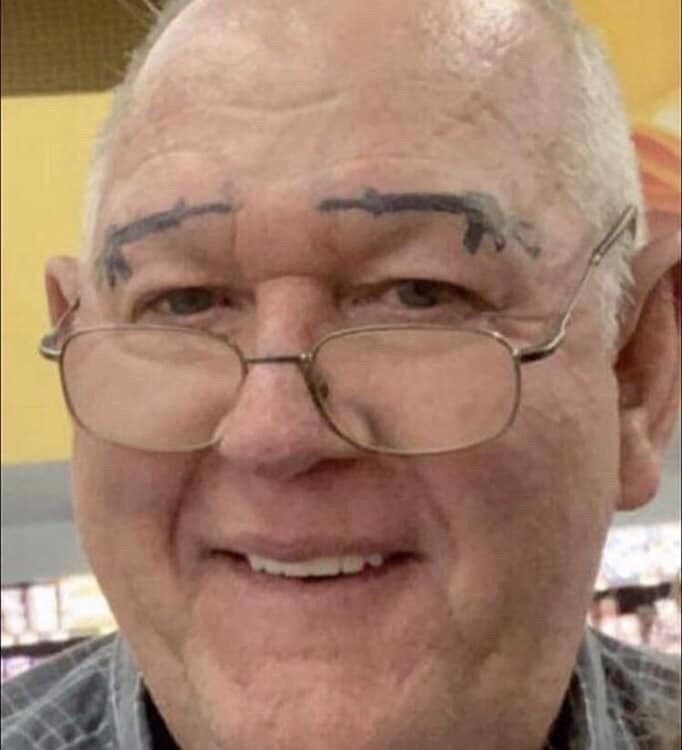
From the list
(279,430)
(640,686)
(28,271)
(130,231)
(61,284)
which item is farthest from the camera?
(28,271)

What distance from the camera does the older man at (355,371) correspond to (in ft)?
3.02

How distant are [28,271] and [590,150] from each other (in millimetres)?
974

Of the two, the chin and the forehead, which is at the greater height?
the forehead

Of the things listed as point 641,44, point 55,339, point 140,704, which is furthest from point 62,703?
point 641,44

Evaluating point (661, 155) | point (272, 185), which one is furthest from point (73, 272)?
point (661, 155)

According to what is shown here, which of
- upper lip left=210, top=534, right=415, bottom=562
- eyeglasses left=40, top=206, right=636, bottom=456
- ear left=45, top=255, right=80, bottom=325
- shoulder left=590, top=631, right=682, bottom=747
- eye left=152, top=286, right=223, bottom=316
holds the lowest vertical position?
shoulder left=590, top=631, right=682, bottom=747

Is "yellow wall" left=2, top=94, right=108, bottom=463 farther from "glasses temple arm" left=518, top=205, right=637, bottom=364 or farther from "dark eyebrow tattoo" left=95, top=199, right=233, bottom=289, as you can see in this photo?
"glasses temple arm" left=518, top=205, right=637, bottom=364

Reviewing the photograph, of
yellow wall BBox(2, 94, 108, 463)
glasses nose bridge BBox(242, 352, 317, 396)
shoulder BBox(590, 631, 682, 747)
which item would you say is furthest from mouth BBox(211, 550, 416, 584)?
yellow wall BBox(2, 94, 108, 463)

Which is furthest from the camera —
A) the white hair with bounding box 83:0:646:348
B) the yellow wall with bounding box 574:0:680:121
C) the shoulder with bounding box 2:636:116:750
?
the shoulder with bounding box 2:636:116:750

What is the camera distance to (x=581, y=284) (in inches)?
38.6

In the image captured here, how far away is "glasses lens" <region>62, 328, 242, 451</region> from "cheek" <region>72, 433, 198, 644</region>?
0.05ft

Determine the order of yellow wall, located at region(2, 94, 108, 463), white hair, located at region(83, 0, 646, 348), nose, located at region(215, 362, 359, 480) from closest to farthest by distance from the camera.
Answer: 1. nose, located at region(215, 362, 359, 480)
2. white hair, located at region(83, 0, 646, 348)
3. yellow wall, located at region(2, 94, 108, 463)

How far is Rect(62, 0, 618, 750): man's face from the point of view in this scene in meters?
0.92

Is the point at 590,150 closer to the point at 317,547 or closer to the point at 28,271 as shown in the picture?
the point at 317,547
